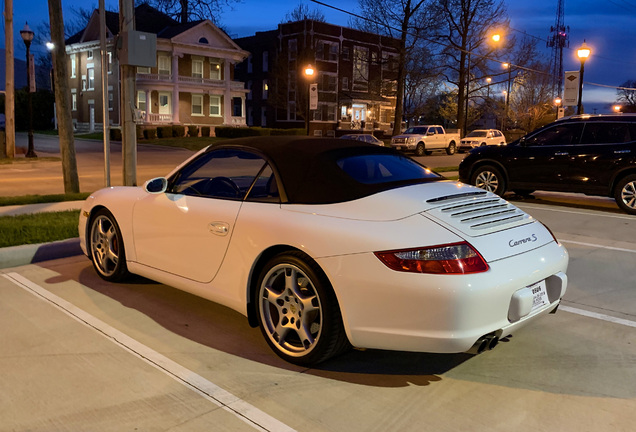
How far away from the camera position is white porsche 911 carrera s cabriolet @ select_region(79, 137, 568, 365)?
340cm

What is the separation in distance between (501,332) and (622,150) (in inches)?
356

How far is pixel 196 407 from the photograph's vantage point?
132 inches

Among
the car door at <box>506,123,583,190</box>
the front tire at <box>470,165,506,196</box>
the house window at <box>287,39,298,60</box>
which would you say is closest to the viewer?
the car door at <box>506,123,583,190</box>

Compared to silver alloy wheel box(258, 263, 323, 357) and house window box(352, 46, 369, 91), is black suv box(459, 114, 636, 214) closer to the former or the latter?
silver alloy wheel box(258, 263, 323, 357)

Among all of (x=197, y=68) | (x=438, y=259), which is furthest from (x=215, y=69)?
(x=438, y=259)

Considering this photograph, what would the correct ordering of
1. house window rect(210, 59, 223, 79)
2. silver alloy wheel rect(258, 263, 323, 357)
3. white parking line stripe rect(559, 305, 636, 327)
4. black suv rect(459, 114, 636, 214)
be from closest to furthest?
silver alloy wheel rect(258, 263, 323, 357), white parking line stripe rect(559, 305, 636, 327), black suv rect(459, 114, 636, 214), house window rect(210, 59, 223, 79)

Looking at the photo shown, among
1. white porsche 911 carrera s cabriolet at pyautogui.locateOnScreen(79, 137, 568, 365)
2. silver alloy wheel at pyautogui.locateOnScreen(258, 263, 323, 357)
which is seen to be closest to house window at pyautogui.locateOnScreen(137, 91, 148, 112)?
white porsche 911 carrera s cabriolet at pyautogui.locateOnScreen(79, 137, 568, 365)

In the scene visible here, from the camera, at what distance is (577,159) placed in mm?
11398

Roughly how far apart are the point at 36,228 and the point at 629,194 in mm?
10150

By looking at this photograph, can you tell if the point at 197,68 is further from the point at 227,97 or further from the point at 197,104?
the point at 227,97

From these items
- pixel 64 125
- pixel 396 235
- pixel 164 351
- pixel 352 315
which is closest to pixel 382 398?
pixel 352 315

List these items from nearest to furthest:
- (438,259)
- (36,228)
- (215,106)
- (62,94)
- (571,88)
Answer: (438,259) → (36,228) → (62,94) → (571,88) → (215,106)

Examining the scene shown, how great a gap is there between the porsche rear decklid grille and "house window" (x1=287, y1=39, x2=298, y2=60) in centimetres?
5196

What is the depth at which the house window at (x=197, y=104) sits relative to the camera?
4844 centimetres
